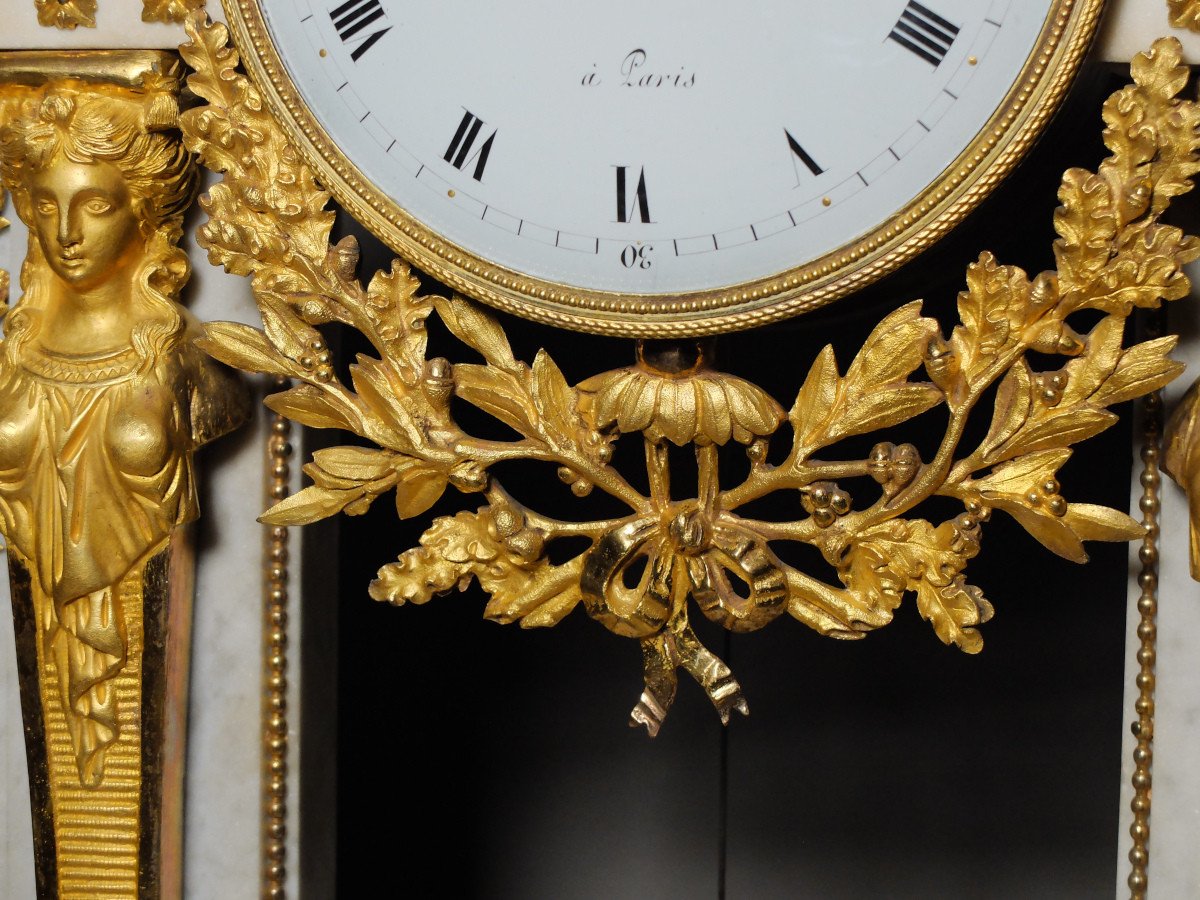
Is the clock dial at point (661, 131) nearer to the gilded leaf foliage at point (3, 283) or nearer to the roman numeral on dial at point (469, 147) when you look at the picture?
the roman numeral on dial at point (469, 147)

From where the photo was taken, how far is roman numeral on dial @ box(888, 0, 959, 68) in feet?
2.95

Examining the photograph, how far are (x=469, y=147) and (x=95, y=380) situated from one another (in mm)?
265

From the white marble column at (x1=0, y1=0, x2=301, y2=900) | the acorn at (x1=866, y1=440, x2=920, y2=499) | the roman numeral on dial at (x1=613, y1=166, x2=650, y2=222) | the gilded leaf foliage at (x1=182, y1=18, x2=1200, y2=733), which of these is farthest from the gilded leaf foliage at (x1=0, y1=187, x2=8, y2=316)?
the acorn at (x1=866, y1=440, x2=920, y2=499)

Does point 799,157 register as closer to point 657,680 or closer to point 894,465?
point 894,465

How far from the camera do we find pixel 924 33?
902 millimetres

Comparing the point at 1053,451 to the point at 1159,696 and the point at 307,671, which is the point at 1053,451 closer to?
the point at 1159,696

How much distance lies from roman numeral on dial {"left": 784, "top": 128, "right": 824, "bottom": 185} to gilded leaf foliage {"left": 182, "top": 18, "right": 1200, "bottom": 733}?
0.31 ft

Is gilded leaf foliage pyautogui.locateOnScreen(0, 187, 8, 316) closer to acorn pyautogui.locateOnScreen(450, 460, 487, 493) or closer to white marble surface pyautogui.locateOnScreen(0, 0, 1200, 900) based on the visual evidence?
white marble surface pyautogui.locateOnScreen(0, 0, 1200, 900)

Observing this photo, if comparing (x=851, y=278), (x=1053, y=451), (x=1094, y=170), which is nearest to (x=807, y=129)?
(x=851, y=278)

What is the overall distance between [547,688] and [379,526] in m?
0.19

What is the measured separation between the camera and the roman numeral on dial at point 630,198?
948 millimetres

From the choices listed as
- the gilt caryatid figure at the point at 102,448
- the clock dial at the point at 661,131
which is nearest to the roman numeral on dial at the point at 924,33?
the clock dial at the point at 661,131

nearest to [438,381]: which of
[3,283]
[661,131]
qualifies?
[661,131]

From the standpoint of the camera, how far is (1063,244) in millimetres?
935
